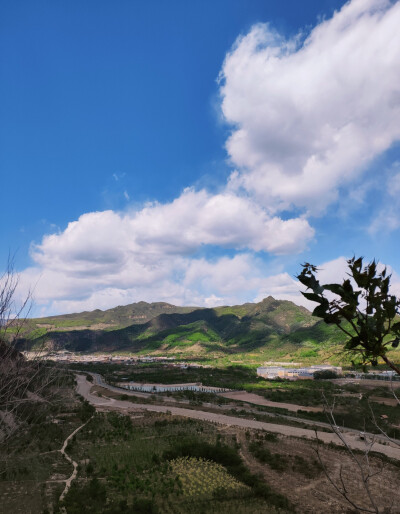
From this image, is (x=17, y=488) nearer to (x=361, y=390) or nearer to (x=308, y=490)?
(x=308, y=490)

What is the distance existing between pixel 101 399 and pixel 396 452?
4784cm

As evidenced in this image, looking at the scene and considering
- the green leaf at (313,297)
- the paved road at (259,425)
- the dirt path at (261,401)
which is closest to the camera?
the green leaf at (313,297)

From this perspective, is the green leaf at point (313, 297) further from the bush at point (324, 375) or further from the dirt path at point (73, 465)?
the bush at point (324, 375)

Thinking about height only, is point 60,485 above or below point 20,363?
below

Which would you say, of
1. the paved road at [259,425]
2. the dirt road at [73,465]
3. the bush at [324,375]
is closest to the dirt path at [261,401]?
the paved road at [259,425]

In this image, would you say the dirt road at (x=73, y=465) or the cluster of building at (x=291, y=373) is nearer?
the dirt road at (x=73, y=465)

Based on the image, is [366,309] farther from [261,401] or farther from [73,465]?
[261,401]

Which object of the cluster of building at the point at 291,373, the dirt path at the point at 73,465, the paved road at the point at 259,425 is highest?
the dirt path at the point at 73,465

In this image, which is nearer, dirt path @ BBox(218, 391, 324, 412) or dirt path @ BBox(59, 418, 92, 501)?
dirt path @ BBox(59, 418, 92, 501)

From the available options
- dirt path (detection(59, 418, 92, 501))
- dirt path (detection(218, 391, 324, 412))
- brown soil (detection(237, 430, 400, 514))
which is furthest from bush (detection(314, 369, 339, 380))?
dirt path (detection(59, 418, 92, 501))

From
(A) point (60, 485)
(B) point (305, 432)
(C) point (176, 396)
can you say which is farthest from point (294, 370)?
(A) point (60, 485)

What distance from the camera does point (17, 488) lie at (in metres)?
20.8

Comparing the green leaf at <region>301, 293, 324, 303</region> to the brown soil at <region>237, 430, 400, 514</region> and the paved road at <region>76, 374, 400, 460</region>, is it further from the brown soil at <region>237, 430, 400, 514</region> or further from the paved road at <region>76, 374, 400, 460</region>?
the paved road at <region>76, 374, 400, 460</region>

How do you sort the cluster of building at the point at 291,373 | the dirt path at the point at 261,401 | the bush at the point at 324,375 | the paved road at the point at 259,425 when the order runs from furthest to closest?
the cluster of building at the point at 291,373
the bush at the point at 324,375
the dirt path at the point at 261,401
the paved road at the point at 259,425
